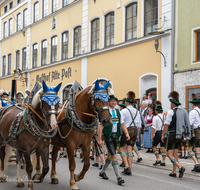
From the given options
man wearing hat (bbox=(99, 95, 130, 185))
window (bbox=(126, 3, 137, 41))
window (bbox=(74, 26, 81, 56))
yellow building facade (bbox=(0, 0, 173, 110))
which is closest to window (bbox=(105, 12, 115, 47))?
yellow building facade (bbox=(0, 0, 173, 110))

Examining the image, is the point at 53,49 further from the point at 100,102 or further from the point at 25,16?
the point at 100,102

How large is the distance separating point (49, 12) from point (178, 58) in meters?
13.0

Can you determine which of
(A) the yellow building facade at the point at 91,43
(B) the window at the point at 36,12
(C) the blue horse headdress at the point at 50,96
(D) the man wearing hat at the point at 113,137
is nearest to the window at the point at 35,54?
(A) the yellow building facade at the point at 91,43

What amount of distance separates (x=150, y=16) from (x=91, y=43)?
508 centimetres

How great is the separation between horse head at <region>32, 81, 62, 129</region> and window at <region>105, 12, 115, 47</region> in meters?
12.3

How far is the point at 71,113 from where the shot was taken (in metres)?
5.82

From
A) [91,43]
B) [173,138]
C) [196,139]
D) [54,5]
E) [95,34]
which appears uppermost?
[54,5]

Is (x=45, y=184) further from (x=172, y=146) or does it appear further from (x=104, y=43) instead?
(x=104, y=43)

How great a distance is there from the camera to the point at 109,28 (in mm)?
17406

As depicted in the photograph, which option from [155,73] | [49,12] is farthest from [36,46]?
[155,73]

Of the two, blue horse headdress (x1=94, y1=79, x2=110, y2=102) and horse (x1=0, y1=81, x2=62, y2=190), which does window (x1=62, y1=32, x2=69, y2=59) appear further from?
blue horse headdress (x1=94, y1=79, x2=110, y2=102)

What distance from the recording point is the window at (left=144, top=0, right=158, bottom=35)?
14547 mm

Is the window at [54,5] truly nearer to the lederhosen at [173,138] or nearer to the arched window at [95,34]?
the arched window at [95,34]

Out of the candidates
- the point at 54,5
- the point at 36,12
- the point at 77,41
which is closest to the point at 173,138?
the point at 77,41
